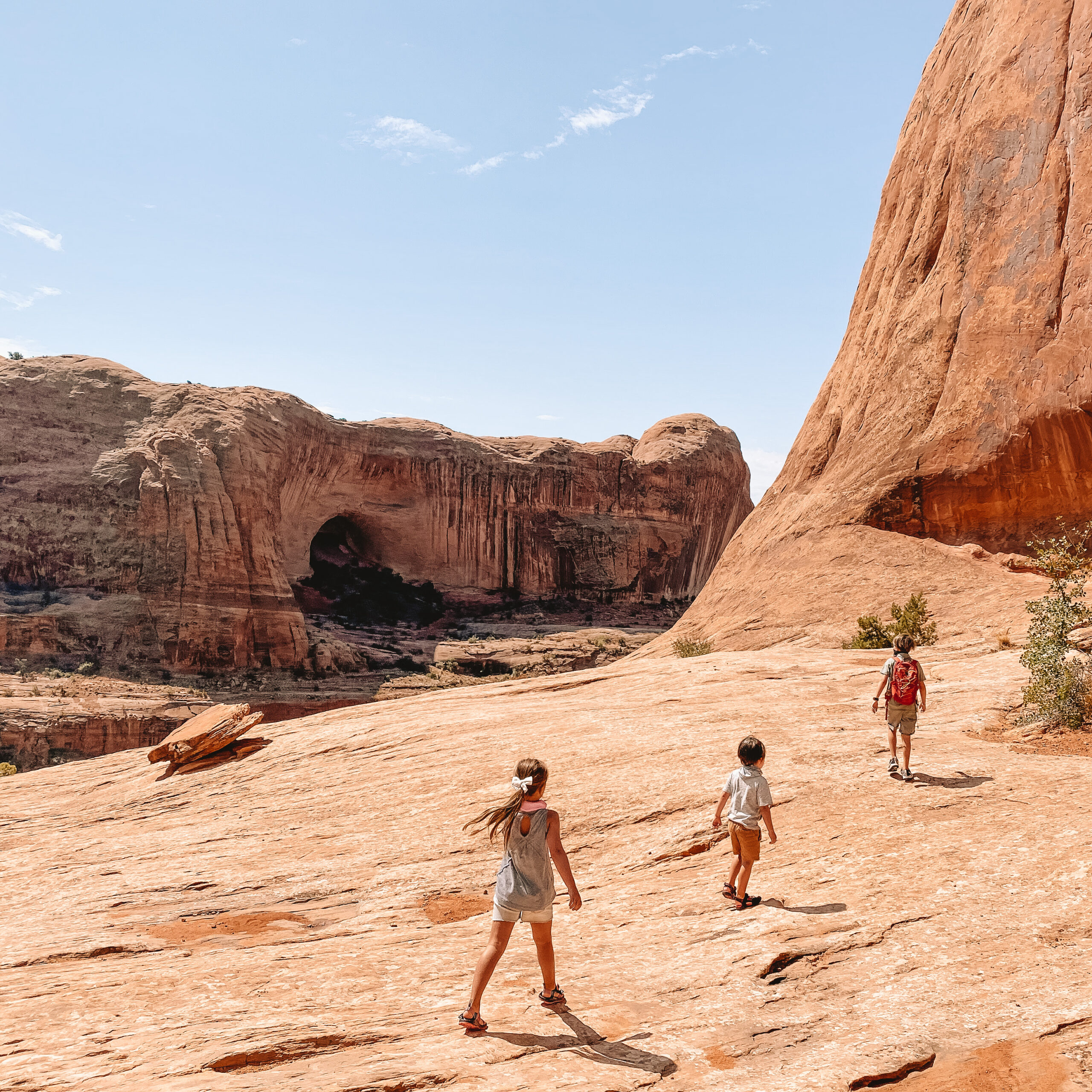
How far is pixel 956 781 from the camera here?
8445 millimetres

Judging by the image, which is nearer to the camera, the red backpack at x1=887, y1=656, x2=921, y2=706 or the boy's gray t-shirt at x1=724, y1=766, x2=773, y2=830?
the boy's gray t-shirt at x1=724, y1=766, x2=773, y2=830

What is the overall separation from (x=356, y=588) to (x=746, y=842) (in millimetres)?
46888

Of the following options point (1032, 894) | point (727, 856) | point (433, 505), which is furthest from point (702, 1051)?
point (433, 505)

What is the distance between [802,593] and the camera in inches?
764

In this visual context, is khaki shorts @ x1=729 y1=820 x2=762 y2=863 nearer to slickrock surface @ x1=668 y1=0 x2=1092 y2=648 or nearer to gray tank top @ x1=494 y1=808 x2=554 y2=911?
gray tank top @ x1=494 y1=808 x2=554 y2=911

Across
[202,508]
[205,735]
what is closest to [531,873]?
[205,735]

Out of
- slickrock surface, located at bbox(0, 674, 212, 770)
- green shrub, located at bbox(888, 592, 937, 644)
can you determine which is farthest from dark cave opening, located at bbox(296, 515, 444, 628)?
green shrub, located at bbox(888, 592, 937, 644)

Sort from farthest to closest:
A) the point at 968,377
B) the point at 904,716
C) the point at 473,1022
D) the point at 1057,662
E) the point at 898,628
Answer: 1. the point at 968,377
2. the point at 898,628
3. the point at 1057,662
4. the point at 904,716
5. the point at 473,1022

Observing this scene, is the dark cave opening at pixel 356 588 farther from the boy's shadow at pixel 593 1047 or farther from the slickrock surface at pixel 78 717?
the boy's shadow at pixel 593 1047

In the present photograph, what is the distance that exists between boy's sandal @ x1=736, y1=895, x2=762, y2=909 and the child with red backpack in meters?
2.77

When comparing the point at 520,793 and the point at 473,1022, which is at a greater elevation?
the point at 520,793

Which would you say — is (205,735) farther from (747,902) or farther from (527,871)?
(527,871)

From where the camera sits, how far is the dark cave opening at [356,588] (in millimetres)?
49781

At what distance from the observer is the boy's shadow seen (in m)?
4.62
